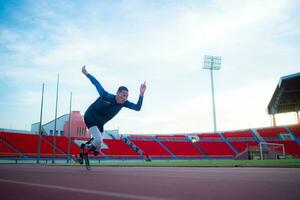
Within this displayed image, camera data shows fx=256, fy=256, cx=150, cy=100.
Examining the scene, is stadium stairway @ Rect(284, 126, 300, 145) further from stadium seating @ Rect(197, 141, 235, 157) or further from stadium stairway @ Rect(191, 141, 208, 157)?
stadium stairway @ Rect(191, 141, 208, 157)

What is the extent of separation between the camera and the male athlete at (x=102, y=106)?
7055mm

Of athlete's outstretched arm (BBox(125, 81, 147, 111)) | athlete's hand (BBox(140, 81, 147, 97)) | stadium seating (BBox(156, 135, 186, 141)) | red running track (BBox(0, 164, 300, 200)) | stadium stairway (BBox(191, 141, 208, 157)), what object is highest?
athlete's hand (BBox(140, 81, 147, 97))

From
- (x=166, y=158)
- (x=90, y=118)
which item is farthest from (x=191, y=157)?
(x=90, y=118)

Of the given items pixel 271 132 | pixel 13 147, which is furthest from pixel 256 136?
pixel 13 147

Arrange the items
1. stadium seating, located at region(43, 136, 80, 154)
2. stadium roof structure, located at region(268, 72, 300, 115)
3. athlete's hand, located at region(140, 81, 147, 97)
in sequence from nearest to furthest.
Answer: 1. athlete's hand, located at region(140, 81, 147, 97)
2. stadium roof structure, located at region(268, 72, 300, 115)
3. stadium seating, located at region(43, 136, 80, 154)

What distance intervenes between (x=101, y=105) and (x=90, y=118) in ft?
1.73

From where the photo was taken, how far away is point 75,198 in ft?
8.00

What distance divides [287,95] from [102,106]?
38.2 meters

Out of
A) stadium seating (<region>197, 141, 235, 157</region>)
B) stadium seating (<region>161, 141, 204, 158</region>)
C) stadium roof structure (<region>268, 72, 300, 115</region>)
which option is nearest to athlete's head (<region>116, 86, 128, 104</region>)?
stadium roof structure (<region>268, 72, 300, 115</region>)

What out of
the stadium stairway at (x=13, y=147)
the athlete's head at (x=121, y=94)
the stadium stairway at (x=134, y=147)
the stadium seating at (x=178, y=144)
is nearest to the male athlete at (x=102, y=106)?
the athlete's head at (x=121, y=94)

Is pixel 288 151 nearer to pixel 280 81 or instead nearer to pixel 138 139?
pixel 280 81

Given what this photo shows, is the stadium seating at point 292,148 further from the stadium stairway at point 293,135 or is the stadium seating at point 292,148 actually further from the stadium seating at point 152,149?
the stadium seating at point 152,149

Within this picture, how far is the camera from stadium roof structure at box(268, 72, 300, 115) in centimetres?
3145

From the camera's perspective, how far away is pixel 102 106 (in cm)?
708
